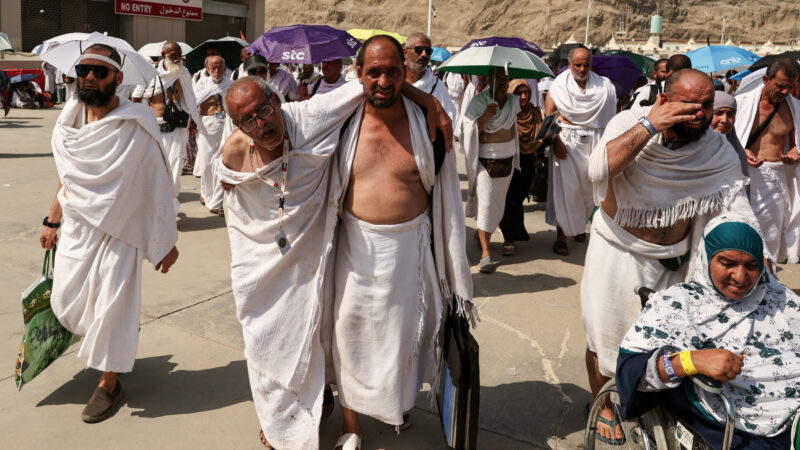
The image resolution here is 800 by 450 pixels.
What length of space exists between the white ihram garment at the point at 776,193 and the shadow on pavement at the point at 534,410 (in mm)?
3121

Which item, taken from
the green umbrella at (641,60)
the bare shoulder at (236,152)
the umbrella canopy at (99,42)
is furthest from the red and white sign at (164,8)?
the bare shoulder at (236,152)

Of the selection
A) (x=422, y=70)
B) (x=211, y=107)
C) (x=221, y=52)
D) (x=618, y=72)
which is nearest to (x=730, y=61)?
(x=618, y=72)

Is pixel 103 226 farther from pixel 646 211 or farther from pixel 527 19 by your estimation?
pixel 527 19

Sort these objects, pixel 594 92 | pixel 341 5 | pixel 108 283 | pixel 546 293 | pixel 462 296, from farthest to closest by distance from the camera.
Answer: pixel 341 5, pixel 594 92, pixel 546 293, pixel 108 283, pixel 462 296

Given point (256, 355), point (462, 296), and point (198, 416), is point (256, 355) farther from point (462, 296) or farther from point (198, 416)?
point (462, 296)

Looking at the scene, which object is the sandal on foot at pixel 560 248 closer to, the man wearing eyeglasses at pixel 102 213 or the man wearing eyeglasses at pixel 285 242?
the man wearing eyeglasses at pixel 285 242

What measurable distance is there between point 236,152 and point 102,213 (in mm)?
901

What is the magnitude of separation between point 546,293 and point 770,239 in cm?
215

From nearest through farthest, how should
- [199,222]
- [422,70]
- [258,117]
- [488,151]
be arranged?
1. [258,117]
2. [488,151]
3. [422,70]
4. [199,222]

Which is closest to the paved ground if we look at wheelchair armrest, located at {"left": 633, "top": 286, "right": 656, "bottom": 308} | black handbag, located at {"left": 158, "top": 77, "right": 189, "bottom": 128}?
wheelchair armrest, located at {"left": 633, "top": 286, "right": 656, "bottom": 308}

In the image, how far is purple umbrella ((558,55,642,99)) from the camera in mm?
10328

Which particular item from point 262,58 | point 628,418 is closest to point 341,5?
point 262,58

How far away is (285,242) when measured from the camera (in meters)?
3.25

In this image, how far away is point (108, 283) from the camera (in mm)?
3689
